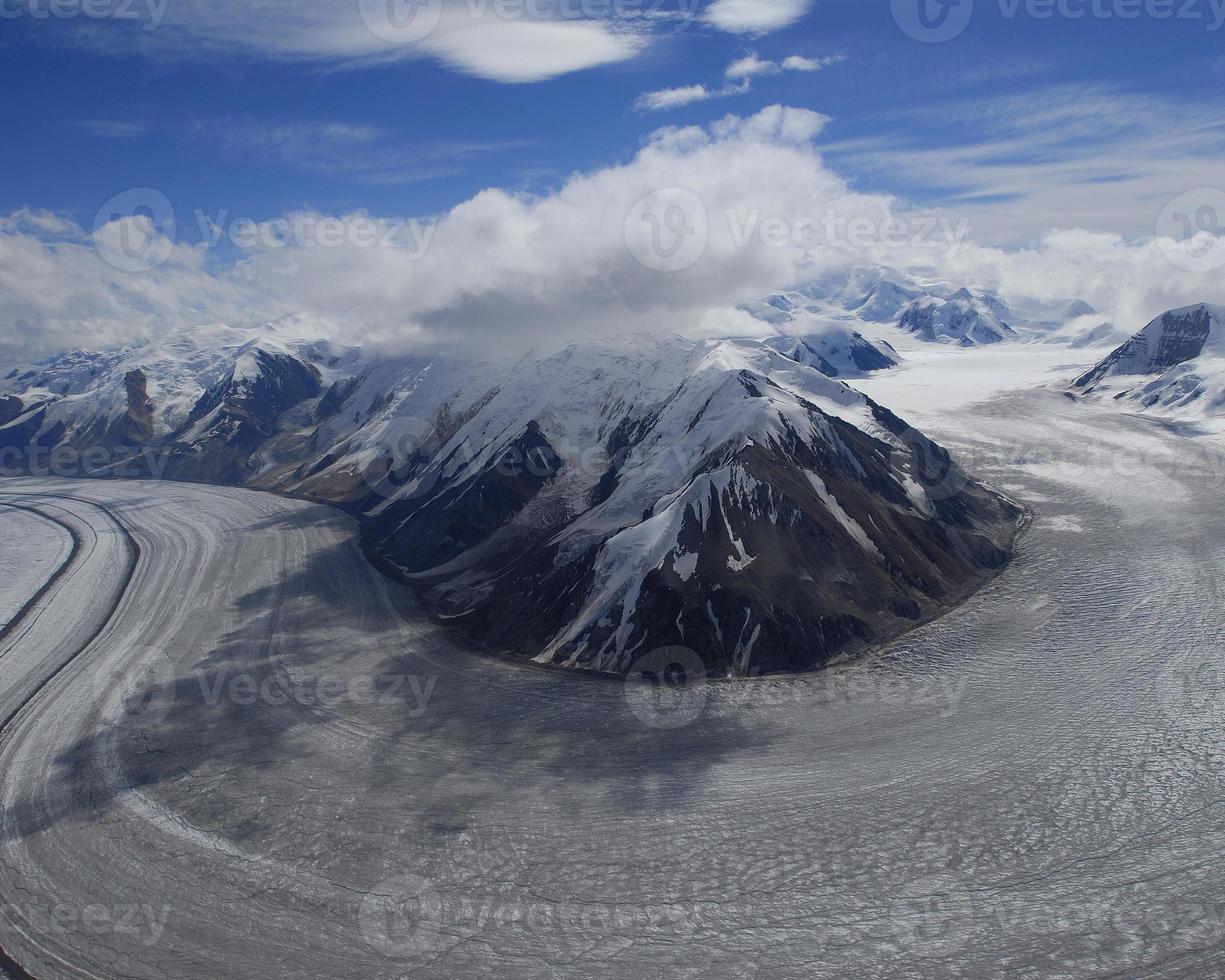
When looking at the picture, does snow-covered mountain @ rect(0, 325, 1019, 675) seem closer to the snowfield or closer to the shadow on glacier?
the snowfield

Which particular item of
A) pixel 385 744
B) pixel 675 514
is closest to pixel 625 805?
pixel 385 744

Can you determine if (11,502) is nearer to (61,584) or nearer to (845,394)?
(61,584)

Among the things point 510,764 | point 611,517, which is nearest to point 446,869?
point 510,764

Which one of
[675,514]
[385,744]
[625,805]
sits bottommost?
[625,805]

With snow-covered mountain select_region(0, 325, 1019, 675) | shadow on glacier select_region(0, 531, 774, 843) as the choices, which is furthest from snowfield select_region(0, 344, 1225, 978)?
snow-covered mountain select_region(0, 325, 1019, 675)

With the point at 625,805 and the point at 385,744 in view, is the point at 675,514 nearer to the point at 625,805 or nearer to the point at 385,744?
the point at 625,805
